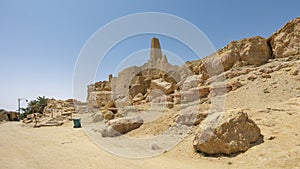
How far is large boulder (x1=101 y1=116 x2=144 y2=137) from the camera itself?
11828mm

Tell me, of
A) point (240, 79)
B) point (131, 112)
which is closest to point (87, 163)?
point (131, 112)

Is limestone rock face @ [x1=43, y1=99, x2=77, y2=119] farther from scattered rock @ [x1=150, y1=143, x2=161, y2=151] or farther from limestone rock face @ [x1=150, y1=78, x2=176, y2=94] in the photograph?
scattered rock @ [x1=150, y1=143, x2=161, y2=151]

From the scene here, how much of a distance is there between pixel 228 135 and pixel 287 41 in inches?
639

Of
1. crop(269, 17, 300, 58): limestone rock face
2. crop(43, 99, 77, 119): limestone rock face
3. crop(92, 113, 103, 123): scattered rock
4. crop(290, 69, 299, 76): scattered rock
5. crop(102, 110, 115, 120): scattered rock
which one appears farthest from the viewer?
crop(43, 99, 77, 119): limestone rock face

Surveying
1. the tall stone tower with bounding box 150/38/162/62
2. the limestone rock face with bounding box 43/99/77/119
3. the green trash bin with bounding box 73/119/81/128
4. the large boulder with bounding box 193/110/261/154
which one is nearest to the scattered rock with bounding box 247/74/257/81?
the large boulder with bounding box 193/110/261/154

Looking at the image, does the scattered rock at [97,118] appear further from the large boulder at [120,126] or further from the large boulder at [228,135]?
the large boulder at [228,135]

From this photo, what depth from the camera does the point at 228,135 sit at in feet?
22.0

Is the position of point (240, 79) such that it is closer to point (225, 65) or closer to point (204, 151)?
point (225, 65)

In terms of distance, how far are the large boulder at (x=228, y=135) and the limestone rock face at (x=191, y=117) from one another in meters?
2.97

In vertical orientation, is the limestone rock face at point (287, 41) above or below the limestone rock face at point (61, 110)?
above

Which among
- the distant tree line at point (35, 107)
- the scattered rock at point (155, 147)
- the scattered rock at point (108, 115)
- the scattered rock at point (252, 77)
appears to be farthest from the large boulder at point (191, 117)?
the distant tree line at point (35, 107)

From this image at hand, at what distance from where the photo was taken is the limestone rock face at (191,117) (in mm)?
10234

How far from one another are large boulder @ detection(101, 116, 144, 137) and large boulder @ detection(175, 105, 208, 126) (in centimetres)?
306

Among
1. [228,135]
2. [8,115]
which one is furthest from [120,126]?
[8,115]
